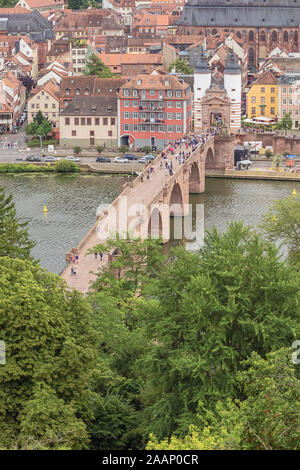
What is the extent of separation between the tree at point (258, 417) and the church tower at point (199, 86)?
74.9 meters

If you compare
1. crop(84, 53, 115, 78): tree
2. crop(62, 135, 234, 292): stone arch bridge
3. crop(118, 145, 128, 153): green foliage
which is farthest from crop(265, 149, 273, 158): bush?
crop(84, 53, 115, 78): tree

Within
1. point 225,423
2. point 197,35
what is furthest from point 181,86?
point 225,423

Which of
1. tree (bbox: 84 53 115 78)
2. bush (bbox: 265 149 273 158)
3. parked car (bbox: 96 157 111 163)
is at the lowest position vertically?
parked car (bbox: 96 157 111 163)

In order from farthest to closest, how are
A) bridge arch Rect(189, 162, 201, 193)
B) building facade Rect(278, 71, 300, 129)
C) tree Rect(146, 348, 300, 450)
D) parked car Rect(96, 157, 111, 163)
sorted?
building facade Rect(278, 71, 300, 129)
parked car Rect(96, 157, 111, 163)
bridge arch Rect(189, 162, 201, 193)
tree Rect(146, 348, 300, 450)

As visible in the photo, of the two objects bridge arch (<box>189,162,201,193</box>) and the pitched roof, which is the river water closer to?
bridge arch (<box>189,162,201,193</box>)

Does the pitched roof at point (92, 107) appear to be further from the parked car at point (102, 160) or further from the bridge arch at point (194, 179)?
the bridge arch at point (194, 179)

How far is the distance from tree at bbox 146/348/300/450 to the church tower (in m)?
74.9

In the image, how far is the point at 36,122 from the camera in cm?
10850

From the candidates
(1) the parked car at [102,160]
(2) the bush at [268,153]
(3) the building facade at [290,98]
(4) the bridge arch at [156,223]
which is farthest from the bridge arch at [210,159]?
(4) the bridge arch at [156,223]

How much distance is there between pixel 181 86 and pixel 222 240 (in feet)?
225

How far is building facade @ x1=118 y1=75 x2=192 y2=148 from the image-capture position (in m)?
104

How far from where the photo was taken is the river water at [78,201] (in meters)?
71.9

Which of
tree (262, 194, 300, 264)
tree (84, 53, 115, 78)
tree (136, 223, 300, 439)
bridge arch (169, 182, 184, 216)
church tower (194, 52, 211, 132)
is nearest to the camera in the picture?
tree (136, 223, 300, 439)

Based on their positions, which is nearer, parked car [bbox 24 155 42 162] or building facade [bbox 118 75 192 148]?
parked car [bbox 24 155 42 162]
